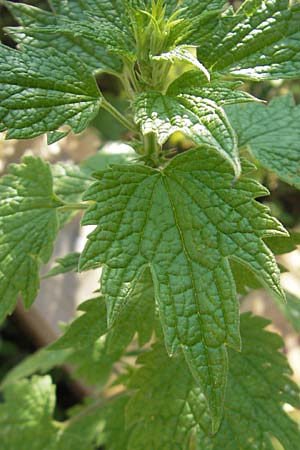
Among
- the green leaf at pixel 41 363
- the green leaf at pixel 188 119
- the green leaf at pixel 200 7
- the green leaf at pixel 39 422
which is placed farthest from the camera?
the green leaf at pixel 41 363

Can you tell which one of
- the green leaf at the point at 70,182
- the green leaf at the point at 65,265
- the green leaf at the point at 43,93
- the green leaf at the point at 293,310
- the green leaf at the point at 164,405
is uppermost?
the green leaf at the point at 43,93

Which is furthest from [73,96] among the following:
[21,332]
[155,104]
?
[21,332]

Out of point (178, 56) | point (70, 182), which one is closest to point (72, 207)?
point (70, 182)

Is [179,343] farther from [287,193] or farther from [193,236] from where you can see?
[287,193]

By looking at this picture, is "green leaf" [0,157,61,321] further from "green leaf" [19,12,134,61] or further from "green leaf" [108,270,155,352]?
"green leaf" [19,12,134,61]

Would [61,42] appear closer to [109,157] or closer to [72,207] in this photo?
[72,207]

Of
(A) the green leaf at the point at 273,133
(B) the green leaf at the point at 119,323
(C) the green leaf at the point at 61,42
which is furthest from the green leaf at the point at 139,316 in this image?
(C) the green leaf at the point at 61,42

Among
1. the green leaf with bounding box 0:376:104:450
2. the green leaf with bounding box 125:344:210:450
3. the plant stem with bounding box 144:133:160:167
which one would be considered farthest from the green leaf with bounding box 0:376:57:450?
the plant stem with bounding box 144:133:160:167

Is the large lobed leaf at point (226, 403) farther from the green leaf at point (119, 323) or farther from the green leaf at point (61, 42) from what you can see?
the green leaf at point (61, 42)
